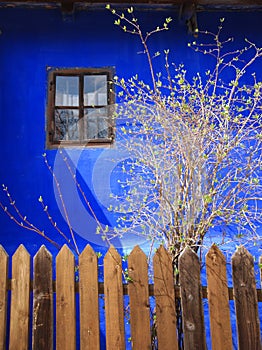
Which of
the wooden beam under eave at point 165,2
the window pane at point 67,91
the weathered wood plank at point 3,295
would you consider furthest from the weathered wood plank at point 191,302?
the wooden beam under eave at point 165,2

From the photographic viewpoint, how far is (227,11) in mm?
6105

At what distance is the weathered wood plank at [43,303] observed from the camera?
10.1ft

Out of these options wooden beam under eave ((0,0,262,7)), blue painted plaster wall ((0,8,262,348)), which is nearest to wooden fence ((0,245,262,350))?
blue painted plaster wall ((0,8,262,348))

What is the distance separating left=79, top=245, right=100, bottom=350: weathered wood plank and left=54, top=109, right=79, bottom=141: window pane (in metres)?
2.58

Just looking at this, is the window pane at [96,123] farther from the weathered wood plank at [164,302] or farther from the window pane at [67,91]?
the weathered wood plank at [164,302]

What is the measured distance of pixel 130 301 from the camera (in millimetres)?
3111

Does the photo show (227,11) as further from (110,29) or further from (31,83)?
(31,83)

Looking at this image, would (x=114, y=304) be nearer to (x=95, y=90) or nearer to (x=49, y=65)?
(x=95, y=90)

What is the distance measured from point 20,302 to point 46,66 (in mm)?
3509

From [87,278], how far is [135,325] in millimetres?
472

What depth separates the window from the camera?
5531 mm

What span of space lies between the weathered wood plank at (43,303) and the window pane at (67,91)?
9.52 ft

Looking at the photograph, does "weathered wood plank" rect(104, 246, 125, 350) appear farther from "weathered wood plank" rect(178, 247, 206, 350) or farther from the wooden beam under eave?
the wooden beam under eave

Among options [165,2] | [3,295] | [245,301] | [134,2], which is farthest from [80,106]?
[245,301]
